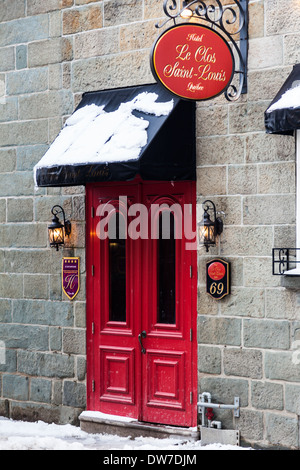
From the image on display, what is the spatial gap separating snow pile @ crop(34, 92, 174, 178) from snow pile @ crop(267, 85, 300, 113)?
128cm

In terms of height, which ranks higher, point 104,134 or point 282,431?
point 104,134

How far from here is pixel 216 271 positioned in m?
7.36

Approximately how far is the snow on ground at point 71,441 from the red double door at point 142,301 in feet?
0.99

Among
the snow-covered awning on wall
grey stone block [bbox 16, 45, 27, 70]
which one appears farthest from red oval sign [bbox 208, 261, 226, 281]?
grey stone block [bbox 16, 45, 27, 70]

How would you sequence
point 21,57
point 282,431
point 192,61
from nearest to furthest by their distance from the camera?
point 192,61
point 282,431
point 21,57

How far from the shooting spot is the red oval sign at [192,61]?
6332mm

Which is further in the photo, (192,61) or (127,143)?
(127,143)

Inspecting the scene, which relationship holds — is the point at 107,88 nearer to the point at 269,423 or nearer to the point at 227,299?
the point at 227,299

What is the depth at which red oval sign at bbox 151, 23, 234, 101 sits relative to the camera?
6.33 m

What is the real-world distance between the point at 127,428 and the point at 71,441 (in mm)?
652

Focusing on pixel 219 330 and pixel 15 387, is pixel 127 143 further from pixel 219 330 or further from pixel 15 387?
pixel 15 387

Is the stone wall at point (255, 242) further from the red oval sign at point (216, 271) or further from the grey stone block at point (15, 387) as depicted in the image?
the grey stone block at point (15, 387)

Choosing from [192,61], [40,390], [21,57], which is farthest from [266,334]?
[21,57]
